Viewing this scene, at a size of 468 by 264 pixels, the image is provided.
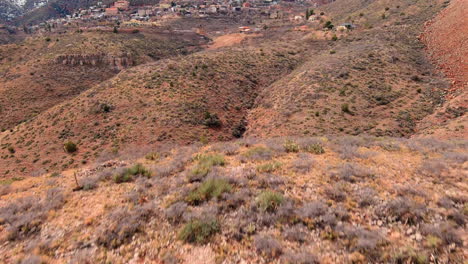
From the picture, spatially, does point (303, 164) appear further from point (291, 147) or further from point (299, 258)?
point (299, 258)

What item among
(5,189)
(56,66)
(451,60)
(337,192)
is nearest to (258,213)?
(337,192)

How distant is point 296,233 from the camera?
7312 millimetres

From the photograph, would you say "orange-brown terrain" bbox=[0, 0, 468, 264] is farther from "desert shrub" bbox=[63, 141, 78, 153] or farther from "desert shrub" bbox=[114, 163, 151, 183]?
"desert shrub" bbox=[63, 141, 78, 153]

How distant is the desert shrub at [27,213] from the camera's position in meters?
8.79

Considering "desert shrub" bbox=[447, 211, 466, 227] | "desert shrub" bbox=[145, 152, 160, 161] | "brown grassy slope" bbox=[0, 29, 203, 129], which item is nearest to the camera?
"desert shrub" bbox=[447, 211, 466, 227]

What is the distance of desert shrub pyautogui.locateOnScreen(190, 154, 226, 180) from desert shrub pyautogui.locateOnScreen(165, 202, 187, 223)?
2323 mm

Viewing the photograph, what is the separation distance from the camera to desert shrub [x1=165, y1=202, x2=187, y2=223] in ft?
27.7

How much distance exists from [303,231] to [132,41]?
8059 cm

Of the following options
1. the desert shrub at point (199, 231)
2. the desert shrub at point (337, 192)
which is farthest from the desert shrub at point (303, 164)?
the desert shrub at point (199, 231)

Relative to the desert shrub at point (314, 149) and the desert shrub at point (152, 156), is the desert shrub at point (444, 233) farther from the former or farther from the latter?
the desert shrub at point (152, 156)

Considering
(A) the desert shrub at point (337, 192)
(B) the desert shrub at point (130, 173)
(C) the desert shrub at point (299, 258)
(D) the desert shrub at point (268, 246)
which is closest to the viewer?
(C) the desert shrub at point (299, 258)

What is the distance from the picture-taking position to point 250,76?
150ft

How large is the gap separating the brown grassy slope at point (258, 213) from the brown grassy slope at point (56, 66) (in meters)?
42.8

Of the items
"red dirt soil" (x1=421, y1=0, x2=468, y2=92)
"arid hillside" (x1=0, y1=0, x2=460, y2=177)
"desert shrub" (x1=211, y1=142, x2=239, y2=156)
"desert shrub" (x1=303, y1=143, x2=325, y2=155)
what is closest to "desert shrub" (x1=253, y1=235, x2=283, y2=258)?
"desert shrub" (x1=211, y1=142, x2=239, y2=156)
